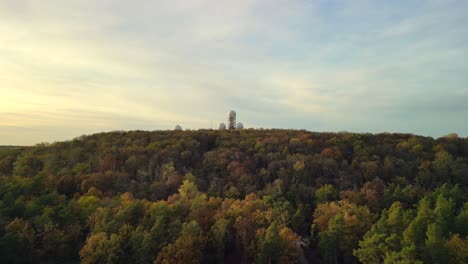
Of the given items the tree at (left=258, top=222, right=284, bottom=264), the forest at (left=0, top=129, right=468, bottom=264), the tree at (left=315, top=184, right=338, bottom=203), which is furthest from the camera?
the tree at (left=315, top=184, right=338, bottom=203)

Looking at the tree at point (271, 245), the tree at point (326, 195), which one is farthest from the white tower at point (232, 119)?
the tree at point (271, 245)

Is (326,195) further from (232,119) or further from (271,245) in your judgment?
(232,119)

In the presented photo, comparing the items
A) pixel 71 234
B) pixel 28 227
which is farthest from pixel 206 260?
pixel 28 227

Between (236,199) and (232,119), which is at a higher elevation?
(232,119)

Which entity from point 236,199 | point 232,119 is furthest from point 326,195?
point 232,119

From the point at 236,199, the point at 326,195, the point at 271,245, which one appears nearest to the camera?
the point at 271,245

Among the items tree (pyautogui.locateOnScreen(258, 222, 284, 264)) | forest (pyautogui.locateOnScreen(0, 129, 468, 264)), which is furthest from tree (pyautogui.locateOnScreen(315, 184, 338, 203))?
tree (pyautogui.locateOnScreen(258, 222, 284, 264))

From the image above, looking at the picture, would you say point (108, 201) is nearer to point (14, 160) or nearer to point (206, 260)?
point (206, 260)

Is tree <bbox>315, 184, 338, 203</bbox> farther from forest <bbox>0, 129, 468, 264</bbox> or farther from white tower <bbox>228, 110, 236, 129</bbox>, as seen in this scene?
white tower <bbox>228, 110, 236, 129</bbox>

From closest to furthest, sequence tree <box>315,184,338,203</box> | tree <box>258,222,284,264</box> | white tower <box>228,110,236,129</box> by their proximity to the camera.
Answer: tree <box>258,222,284,264</box> → tree <box>315,184,338,203</box> → white tower <box>228,110,236,129</box>
